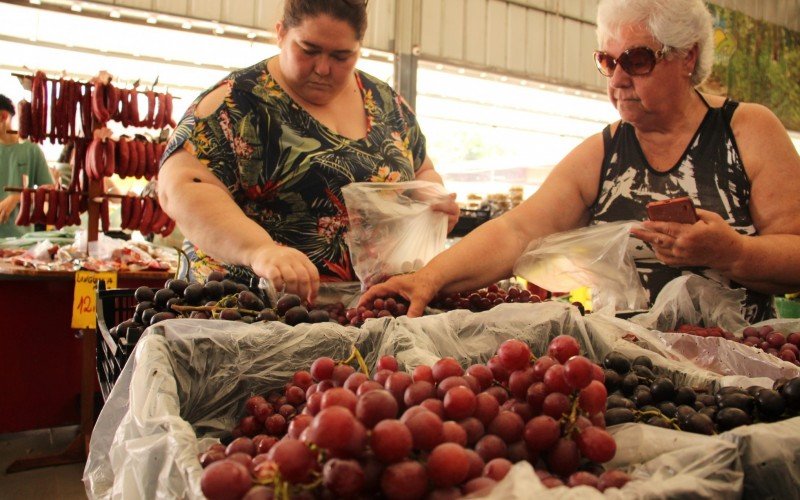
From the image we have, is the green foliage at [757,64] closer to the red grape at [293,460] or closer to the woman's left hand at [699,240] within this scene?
the woman's left hand at [699,240]

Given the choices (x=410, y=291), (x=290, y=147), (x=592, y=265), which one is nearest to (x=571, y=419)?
(x=410, y=291)

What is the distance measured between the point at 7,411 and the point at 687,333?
3.59 metres

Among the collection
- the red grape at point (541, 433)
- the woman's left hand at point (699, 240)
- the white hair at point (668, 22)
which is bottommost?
the red grape at point (541, 433)

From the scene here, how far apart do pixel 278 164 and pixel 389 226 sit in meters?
0.37

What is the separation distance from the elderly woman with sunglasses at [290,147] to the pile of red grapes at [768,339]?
86cm

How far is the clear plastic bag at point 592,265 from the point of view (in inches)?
68.8

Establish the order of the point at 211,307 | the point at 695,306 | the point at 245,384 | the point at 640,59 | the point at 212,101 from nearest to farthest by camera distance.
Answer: the point at 245,384
the point at 211,307
the point at 695,306
the point at 640,59
the point at 212,101

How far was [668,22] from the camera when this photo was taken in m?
1.71

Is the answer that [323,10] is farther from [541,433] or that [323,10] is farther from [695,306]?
[541,433]

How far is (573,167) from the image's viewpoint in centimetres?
198

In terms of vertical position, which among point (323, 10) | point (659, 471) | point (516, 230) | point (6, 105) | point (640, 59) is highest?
point (6, 105)

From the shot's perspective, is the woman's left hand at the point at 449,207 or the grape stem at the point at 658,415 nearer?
the grape stem at the point at 658,415

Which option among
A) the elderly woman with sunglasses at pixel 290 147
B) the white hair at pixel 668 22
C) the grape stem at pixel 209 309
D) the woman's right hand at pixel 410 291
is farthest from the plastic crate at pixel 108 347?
the white hair at pixel 668 22

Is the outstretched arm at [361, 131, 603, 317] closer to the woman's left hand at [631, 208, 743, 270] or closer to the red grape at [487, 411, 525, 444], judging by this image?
the woman's left hand at [631, 208, 743, 270]
